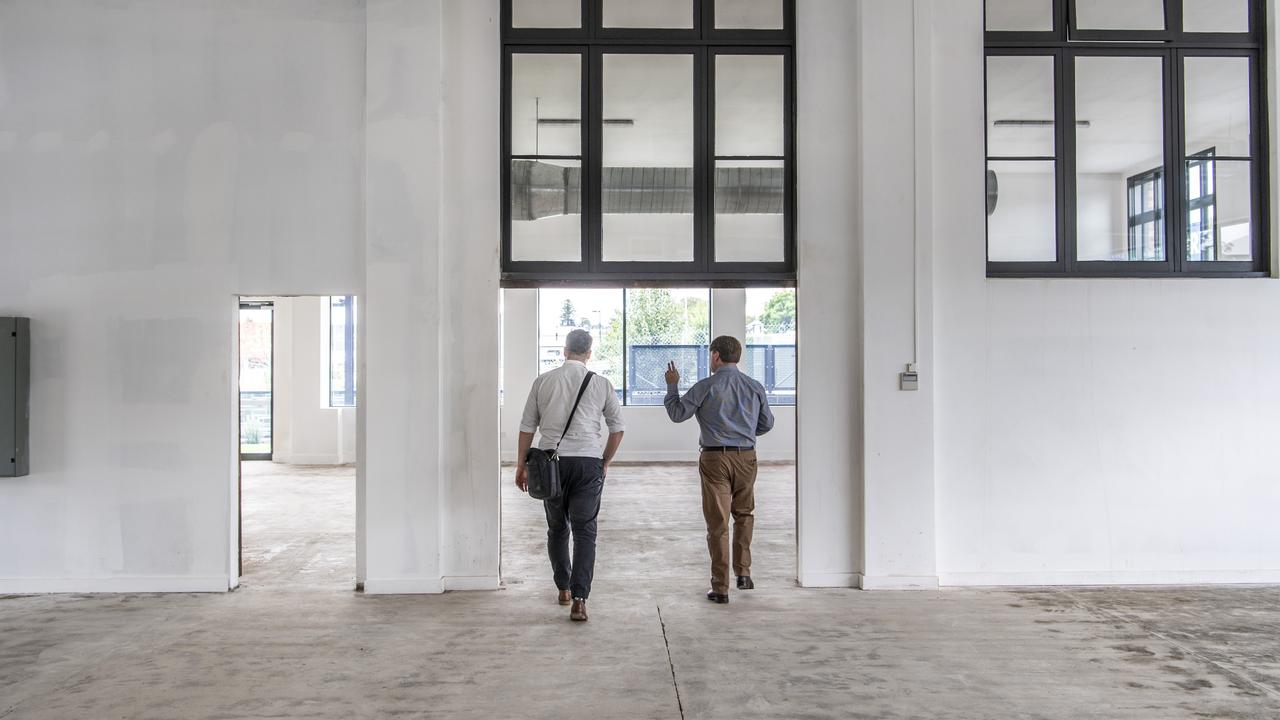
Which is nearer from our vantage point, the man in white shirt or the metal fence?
the man in white shirt

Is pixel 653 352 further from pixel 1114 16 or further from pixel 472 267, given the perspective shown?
pixel 1114 16

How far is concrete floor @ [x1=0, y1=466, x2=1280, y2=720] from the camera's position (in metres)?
3.22

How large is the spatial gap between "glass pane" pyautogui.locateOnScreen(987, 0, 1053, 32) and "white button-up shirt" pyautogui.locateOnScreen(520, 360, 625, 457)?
370cm

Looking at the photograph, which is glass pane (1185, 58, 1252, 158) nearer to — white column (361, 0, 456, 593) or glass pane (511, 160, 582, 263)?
glass pane (511, 160, 582, 263)

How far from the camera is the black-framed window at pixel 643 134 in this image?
200 inches

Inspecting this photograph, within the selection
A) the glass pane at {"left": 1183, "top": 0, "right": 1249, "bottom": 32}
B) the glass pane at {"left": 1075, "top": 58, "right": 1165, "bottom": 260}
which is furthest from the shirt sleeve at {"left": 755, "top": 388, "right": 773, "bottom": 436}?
the glass pane at {"left": 1183, "top": 0, "right": 1249, "bottom": 32}

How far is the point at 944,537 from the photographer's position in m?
4.95

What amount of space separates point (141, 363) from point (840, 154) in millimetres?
4867

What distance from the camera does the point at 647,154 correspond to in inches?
201

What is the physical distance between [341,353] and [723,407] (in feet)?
29.1

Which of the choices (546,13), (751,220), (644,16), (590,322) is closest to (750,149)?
(751,220)

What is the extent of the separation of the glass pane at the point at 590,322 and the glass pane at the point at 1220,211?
8.20 metres

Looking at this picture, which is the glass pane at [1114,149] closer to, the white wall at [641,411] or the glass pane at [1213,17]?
the glass pane at [1213,17]

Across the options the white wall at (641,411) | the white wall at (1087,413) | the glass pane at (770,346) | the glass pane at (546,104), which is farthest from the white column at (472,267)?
the glass pane at (770,346)
